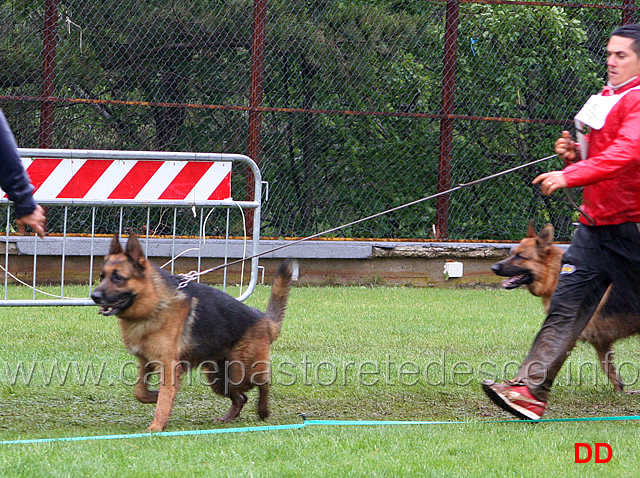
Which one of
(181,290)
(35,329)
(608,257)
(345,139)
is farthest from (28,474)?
(345,139)

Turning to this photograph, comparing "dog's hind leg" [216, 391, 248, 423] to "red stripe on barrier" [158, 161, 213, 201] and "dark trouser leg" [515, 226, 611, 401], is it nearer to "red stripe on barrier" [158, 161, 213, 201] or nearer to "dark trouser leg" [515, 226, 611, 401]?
"dark trouser leg" [515, 226, 611, 401]

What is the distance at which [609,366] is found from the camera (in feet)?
19.0

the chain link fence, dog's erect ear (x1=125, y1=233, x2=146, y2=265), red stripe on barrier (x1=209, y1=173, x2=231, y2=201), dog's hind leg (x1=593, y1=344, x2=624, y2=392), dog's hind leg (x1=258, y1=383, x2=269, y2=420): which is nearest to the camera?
dog's erect ear (x1=125, y1=233, x2=146, y2=265)

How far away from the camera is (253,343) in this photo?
4914 millimetres

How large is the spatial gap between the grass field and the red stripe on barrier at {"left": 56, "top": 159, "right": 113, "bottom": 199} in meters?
1.20

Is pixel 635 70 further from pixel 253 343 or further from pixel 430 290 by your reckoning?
pixel 430 290

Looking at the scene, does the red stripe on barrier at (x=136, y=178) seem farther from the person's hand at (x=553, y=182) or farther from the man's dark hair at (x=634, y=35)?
the man's dark hair at (x=634, y=35)

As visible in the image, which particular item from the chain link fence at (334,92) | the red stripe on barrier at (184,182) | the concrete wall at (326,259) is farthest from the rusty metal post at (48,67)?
the red stripe on barrier at (184,182)

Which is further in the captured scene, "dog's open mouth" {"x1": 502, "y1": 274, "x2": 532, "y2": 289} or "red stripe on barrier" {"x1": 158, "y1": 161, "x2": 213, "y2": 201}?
"red stripe on barrier" {"x1": 158, "y1": 161, "x2": 213, "y2": 201}

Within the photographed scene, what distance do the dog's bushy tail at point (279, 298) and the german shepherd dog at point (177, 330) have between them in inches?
0.9

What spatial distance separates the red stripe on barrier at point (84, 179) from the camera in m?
6.78

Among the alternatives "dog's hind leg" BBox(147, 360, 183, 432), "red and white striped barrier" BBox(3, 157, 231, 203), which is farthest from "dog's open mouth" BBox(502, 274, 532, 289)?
"dog's hind leg" BBox(147, 360, 183, 432)

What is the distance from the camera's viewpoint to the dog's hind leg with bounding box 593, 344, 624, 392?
5766mm

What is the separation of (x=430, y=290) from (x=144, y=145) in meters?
4.06
